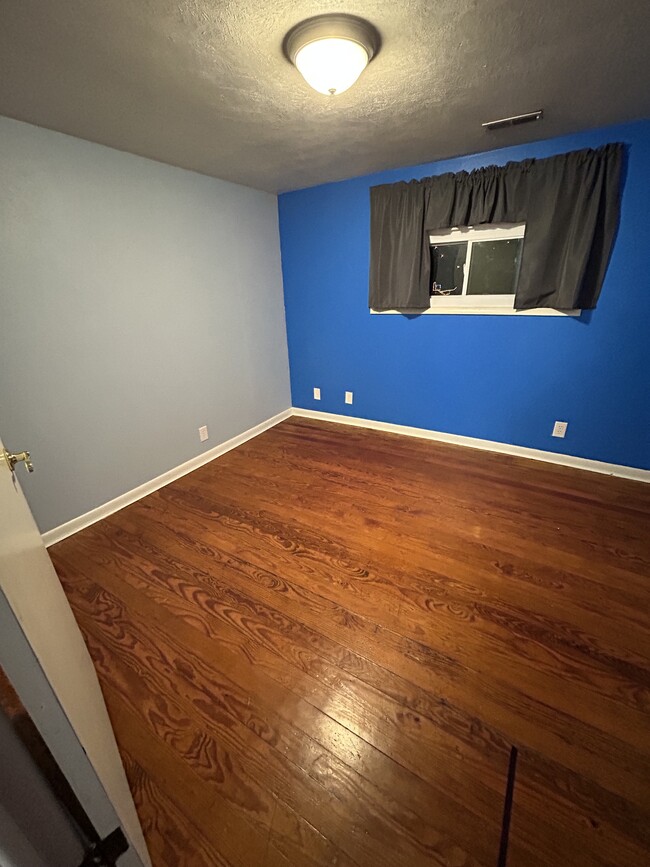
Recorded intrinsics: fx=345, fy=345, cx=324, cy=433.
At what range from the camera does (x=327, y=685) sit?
49.5 inches

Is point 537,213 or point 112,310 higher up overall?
point 537,213

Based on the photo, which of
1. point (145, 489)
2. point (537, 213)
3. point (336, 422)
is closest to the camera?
point (537, 213)

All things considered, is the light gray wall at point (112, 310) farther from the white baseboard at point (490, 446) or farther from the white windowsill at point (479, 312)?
the white windowsill at point (479, 312)

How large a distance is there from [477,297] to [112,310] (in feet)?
Answer: 8.40

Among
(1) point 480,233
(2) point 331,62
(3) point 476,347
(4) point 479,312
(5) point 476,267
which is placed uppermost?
(2) point 331,62

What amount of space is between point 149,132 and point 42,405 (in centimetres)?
155

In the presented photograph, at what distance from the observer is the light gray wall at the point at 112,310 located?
1.75m

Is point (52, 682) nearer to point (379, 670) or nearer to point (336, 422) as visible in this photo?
point (379, 670)

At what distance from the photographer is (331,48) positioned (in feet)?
3.87

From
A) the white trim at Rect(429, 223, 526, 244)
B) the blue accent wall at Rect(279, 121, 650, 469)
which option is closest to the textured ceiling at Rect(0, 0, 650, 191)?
the white trim at Rect(429, 223, 526, 244)

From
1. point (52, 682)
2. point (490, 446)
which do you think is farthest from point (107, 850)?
point (490, 446)

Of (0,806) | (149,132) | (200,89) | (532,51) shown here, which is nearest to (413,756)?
(0,806)

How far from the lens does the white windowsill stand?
241 cm

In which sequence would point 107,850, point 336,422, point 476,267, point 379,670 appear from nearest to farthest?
point 107,850, point 379,670, point 476,267, point 336,422
